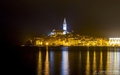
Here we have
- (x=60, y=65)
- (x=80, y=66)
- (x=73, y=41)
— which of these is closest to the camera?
(x=80, y=66)

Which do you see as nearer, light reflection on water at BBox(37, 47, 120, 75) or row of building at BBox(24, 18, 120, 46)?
light reflection on water at BBox(37, 47, 120, 75)

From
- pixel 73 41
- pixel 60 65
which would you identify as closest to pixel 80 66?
pixel 60 65

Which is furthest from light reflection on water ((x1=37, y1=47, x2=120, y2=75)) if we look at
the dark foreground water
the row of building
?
the row of building

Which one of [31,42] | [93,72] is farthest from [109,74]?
[31,42]

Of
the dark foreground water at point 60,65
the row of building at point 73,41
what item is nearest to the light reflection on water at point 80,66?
the dark foreground water at point 60,65

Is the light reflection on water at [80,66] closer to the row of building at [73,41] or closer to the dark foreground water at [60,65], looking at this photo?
the dark foreground water at [60,65]

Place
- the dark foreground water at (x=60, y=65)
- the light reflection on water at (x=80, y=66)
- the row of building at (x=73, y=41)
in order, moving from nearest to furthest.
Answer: the dark foreground water at (x=60, y=65), the light reflection on water at (x=80, y=66), the row of building at (x=73, y=41)

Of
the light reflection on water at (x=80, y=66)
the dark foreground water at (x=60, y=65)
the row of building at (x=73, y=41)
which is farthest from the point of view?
the row of building at (x=73, y=41)

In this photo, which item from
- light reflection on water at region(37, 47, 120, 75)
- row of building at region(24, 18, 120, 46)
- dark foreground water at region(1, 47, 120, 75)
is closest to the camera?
dark foreground water at region(1, 47, 120, 75)

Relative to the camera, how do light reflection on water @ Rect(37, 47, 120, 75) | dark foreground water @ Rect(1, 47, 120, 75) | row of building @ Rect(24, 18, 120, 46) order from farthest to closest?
row of building @ Rect(24, 18, 120, 46), light reflection on water @ Rect(37, 47, 120, 75), dark foreground water @ Rect(1, 47, 120, 75)

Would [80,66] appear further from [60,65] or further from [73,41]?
[73,41]

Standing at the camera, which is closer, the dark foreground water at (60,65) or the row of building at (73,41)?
the dark foreground water at (60,65)

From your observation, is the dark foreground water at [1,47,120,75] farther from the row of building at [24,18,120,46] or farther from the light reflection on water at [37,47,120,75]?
the row of building at [24,18,120,46]

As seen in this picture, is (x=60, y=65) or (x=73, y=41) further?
(x=73, y=41)
